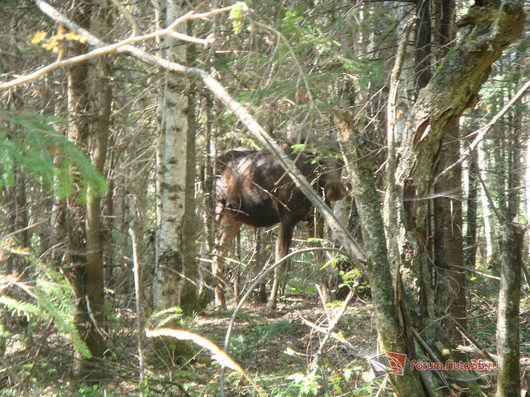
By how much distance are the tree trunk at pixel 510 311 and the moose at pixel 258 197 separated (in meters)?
5.77

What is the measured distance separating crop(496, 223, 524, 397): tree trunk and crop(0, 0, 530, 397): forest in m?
0.01

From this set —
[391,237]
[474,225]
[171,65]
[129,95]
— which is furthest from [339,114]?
[474,225]

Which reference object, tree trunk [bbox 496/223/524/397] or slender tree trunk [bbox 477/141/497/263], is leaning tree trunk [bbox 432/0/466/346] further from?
tree trunk [bbox 496/223/524/397]

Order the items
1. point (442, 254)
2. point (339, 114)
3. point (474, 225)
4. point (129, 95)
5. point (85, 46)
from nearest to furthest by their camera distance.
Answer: point (339, 114)
point (442, 254)
point (85, 46)
point (129, 95)
point (474, 225)

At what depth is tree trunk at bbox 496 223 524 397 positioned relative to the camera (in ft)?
13.7

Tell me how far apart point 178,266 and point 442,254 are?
2958 mm

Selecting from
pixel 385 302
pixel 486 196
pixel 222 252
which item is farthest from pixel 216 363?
pixel 222 252

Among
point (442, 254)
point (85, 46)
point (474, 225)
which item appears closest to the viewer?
point (442, 254)

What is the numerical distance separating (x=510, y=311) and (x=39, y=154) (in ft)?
11.1

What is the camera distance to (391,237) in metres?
4.38

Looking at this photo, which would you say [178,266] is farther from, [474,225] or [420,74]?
[474,225]

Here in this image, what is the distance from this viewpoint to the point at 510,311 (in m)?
4.20

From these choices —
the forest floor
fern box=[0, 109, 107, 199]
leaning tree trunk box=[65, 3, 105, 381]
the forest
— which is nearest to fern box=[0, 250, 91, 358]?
the forest

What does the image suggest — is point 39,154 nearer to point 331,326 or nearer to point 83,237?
point 331,326
